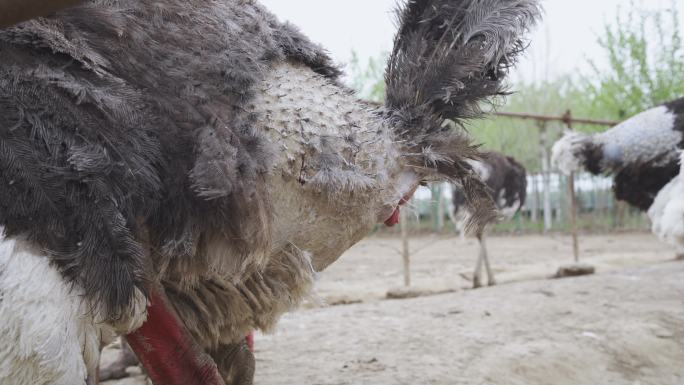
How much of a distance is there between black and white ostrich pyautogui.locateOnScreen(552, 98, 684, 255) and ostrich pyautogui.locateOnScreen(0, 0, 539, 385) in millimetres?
2725

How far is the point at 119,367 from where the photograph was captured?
2664mm

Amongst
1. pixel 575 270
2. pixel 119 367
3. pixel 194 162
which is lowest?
pixel 119 367

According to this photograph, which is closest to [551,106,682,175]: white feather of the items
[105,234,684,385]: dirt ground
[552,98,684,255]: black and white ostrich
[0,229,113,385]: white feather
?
[552,98,684,255]: black and white ostrich

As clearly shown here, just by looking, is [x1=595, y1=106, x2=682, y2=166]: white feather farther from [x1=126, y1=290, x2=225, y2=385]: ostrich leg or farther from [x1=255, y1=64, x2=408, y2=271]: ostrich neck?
[x1=126, y1=290, x2=225, y2=385]: ostrich leg

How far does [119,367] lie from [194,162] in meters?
1.86

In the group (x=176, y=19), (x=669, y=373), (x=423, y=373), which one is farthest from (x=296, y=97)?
(x=669, y=373)

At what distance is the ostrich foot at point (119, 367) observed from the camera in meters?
2.63

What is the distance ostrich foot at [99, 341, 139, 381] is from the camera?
263 centimetres

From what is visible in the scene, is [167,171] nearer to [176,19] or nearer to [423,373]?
[176,19]

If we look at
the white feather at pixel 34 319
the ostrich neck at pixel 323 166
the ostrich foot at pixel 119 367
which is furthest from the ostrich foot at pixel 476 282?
the white feather at pixel 34 319

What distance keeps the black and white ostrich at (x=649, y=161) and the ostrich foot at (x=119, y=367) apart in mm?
3272

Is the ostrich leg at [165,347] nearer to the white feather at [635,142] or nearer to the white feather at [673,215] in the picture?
the white feather at [673,215]

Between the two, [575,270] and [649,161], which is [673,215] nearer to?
[649,161]

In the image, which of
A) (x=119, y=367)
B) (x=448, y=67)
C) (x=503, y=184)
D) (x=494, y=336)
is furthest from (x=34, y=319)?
(x=503, y=184)
